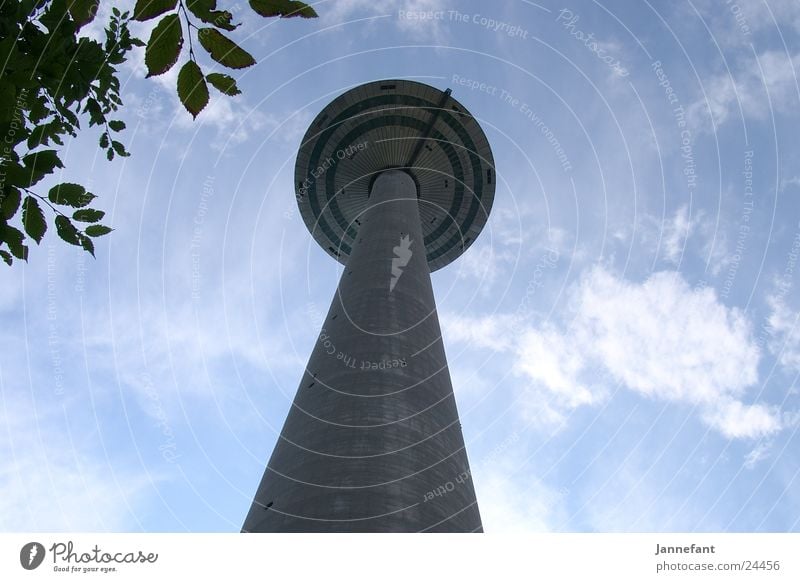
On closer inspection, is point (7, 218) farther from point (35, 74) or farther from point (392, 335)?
point (392, 335)

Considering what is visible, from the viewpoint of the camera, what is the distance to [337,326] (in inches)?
931

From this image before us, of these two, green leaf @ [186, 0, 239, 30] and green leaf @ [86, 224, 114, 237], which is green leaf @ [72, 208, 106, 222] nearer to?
green leaf @ [86, 224, 114, 237]

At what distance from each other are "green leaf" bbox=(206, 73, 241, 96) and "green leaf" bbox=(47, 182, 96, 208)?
4.38ft

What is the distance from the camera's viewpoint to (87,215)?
173 inches

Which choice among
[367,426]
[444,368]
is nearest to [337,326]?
[444,368]

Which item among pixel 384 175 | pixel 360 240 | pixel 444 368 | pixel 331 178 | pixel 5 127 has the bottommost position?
pixel 5 127

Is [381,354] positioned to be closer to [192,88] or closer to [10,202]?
[10,202]

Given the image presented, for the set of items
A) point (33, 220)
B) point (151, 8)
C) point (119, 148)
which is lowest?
point (33, 220)

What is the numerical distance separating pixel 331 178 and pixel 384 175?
240 inches

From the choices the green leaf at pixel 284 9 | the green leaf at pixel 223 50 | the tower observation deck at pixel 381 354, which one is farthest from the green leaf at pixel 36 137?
the tower observation deck at pixel 381 354

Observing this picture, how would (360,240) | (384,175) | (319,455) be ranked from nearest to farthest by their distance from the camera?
(319,455)
(360,240)
(384,175)

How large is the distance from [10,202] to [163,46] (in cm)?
179

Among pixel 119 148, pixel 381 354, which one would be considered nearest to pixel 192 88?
pixel 119 148

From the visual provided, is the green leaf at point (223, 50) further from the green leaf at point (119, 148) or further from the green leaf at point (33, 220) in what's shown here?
the green leaf at point (119, 148)
